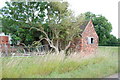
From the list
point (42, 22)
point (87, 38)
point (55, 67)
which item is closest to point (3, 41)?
point (42, 22)

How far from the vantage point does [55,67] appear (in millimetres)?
2445

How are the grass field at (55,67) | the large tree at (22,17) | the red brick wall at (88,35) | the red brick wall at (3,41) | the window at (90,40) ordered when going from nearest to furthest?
the grass field at (55,67) → the red brick wall at (3,41) → the large tree at (22,17) → the red brick wall at (88,35) → the window at (90,40)

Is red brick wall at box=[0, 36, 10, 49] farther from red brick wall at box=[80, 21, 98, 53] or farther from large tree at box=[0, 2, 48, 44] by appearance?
red brick wall at box=[80, 21, 98, 53]

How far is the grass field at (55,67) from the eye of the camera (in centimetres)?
223

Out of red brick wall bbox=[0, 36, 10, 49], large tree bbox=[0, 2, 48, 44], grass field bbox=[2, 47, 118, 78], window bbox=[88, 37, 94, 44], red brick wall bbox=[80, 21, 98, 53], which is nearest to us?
grass field bbox=[2, 47, 118, 78]

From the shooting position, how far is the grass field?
223 centimetres

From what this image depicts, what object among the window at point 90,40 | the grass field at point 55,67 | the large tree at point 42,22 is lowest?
the grass field at point 55,67

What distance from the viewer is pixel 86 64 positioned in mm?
2783

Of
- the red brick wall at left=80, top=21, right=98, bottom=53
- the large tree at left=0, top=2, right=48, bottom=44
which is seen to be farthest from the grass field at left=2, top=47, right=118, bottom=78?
the large tree at left=0, top=2, right=48, bottom=44

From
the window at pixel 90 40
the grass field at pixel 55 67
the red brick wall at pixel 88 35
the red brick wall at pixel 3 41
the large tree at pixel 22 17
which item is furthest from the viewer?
the window at pixel 90 40

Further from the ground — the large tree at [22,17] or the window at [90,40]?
the large tree at [22,17]

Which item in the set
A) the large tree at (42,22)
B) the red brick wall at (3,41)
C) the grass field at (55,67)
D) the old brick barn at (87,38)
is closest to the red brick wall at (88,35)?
the old brick barn at (87,38)

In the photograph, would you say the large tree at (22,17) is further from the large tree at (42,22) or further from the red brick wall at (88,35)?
the red brick wall at (88,35)

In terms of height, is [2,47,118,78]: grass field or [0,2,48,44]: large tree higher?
[0,2,48,44]: large tree
